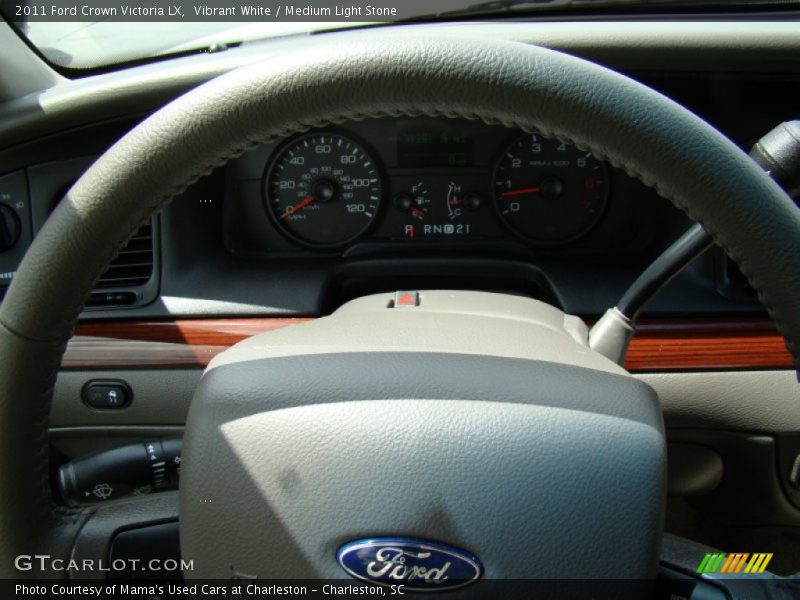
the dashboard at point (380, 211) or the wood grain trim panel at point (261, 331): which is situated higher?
the dashboard at point (380, 211)

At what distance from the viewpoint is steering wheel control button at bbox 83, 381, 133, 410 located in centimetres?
182

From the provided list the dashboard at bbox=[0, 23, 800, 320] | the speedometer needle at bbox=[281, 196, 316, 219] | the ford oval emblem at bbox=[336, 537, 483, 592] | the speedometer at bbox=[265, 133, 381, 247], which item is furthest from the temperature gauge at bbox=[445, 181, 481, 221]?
the ford oval emblem at bbox=[336, 537, 483, 592]

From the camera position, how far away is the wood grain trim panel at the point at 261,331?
1.71 m

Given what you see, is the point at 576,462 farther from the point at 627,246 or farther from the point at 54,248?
the point at 627,246

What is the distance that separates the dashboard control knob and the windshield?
363 mm

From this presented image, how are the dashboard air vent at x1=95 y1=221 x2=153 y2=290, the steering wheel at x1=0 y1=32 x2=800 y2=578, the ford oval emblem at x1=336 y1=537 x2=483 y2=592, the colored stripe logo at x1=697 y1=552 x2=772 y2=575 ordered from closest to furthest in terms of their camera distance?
the steering wheel at x1=0 y1=32 x2=800 y2=578, the ford oval emblem at x1=336 y1=537 x2=483 y2=592, the colored stripe logo at x1=697 y1=552 x2=772 y2=575, the dashboard air vent at x1=95 y1=221 x2=153 y2=290

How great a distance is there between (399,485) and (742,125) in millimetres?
1410

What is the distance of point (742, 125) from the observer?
187 cm

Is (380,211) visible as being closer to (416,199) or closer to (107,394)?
(416,199)

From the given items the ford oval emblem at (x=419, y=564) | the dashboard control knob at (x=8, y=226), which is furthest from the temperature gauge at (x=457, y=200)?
the ford oval emblem at (x=419, y=564)

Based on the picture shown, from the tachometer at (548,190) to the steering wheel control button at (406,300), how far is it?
18.6 inches

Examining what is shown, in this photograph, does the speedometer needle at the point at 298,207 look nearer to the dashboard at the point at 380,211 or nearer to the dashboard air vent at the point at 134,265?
the dashboard at the point at 380,211

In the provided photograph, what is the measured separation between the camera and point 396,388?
2.97ft

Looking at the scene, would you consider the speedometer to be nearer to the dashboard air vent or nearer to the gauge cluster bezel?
the gauge cluster bezel
